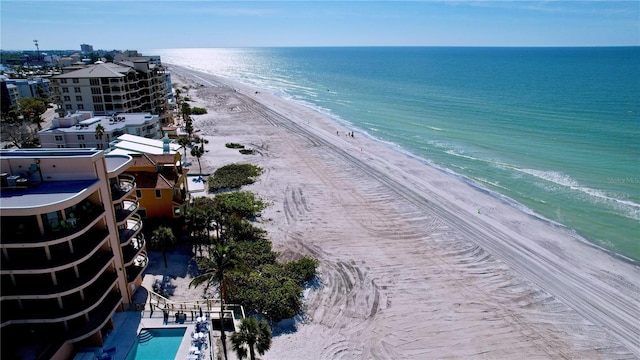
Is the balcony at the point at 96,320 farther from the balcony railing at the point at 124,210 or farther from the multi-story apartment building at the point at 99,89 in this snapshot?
the multi-story apartment building at the point at 99,89

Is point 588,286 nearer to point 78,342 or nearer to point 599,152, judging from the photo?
point 78,342

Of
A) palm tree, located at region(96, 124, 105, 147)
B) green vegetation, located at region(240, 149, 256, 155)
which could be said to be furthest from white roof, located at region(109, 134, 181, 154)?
green vegetation, located at region(240, 149, 256, 155)

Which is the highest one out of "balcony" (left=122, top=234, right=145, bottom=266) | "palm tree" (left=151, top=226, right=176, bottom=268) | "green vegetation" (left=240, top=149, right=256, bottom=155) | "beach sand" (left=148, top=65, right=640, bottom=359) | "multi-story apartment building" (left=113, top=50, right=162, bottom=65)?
"multi-story apartment building" (left=113, top=50, right=162, bottom=65)

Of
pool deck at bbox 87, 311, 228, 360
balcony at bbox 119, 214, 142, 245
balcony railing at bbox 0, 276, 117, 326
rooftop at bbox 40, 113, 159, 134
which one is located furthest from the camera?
rooftop at bbox 40, 113, 159, 134

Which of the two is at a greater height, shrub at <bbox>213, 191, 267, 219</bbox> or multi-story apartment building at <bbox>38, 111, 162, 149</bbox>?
multi-story apartment building at <bbox>38, 111, 162, 149</bbox>

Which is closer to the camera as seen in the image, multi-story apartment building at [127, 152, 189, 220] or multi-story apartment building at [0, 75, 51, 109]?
multi-story apartment building at [127, 152, 189, 220]

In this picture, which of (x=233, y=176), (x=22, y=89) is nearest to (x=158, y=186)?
(x=233, y=176)

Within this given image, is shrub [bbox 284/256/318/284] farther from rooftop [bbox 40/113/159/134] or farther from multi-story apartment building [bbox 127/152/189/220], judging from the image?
rooftop [bbox 40/113/159/134]

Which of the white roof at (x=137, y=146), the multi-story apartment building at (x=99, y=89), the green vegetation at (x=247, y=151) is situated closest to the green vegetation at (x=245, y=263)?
the white roof at (x=137, y=146)
